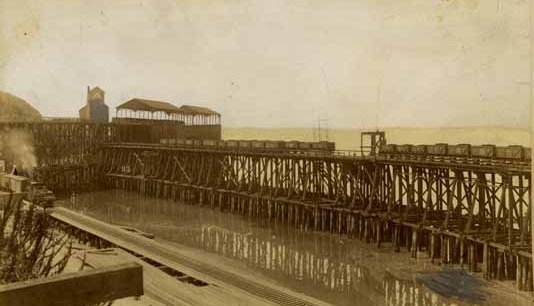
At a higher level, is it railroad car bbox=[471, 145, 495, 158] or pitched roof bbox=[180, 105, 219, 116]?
pitched roof bbox=[180, 105, 219, 116]

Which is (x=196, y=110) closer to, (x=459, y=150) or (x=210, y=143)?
(x=210, y=143)

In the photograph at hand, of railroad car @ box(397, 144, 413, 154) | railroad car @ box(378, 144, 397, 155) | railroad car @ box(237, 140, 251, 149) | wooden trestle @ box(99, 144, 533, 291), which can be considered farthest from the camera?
railroad car @ box(237, 140, 251, 149)

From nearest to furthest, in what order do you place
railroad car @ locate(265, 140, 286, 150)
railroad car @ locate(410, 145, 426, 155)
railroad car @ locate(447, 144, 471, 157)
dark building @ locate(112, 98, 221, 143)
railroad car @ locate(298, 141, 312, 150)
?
railroad car @ locate(447, 144, 471, 157) → railroad car @ locate(410, 145, 426, 155) → railroad car @ locate(298, 141, 312, 150) → railroad car @ locate(265, 140, 286, 150) → dark building @ locate(112, 98, 221, 143)

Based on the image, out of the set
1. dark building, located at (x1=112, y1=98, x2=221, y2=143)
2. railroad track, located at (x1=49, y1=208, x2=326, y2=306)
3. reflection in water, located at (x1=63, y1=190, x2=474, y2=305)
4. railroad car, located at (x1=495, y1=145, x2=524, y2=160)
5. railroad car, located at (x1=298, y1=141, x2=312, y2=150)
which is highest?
dark building, located at (x1=112, y1=98, x2=221, y2=143)

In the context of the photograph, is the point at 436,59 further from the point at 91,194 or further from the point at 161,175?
the point at 91,194

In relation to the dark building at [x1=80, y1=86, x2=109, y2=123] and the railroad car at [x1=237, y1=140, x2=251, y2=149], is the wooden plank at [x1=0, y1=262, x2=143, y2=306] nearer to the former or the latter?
the railroad car at [x1=237, y1=140, x2=251, y2=149]

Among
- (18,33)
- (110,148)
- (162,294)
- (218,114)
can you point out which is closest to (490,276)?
(162,294)

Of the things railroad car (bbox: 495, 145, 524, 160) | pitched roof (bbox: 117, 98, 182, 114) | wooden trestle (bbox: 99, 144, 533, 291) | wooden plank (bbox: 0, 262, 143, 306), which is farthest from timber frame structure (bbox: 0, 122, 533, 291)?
wooden plank (bbox: 0, 262, 143, 306)

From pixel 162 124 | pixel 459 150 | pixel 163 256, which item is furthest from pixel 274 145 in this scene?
pixel 162 124
